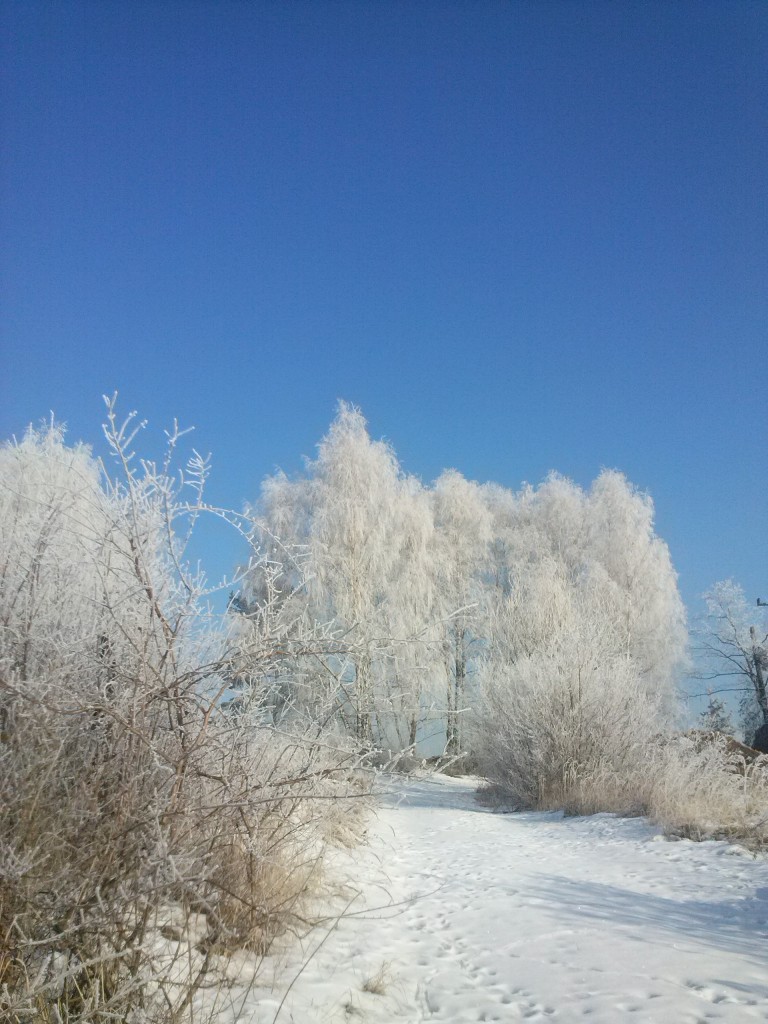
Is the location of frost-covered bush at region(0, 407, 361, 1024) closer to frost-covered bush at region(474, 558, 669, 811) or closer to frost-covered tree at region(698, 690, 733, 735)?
frost-covered bush at region(474, 558, 669, 811)

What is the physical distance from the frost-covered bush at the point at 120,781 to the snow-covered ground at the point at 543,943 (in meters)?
0.46

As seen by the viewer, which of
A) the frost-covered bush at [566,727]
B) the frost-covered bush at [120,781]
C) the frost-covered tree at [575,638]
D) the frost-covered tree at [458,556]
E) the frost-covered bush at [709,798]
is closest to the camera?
the frost-covered bush at [120,781]

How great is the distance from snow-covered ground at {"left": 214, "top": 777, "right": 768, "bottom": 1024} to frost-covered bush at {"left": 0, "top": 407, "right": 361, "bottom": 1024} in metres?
0.46

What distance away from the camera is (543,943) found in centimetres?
399

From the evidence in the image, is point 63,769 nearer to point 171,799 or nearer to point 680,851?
point 171,799

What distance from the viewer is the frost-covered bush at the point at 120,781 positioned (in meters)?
2.40

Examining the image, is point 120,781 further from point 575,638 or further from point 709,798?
point 575,638

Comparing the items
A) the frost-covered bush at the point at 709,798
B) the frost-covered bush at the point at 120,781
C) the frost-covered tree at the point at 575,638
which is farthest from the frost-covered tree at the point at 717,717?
the frost-covered bush at the point at 120,781

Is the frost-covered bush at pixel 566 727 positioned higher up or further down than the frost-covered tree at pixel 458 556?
further down

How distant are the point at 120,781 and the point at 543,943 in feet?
8.88

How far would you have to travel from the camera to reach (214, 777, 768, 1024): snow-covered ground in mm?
3037

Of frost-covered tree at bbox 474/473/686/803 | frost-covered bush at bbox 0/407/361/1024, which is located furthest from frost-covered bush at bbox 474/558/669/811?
frost-covered bush at bbox 0/407/361/1024

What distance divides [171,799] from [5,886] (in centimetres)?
61

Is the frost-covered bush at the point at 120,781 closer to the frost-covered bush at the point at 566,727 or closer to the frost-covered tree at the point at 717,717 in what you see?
the frost-covered bush at the point at 566,727
